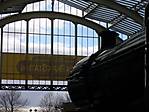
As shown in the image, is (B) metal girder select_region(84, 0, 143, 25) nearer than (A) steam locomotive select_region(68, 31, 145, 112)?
No

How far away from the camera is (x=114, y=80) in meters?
6.68

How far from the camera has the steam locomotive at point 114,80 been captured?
5.84 m

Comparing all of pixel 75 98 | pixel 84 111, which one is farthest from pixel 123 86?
pixel 75 98

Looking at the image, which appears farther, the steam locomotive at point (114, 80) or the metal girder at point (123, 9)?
the metal girder at point (123, 9)

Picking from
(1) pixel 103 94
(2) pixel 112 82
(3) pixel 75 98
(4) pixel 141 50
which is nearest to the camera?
(4) pixel 141 50

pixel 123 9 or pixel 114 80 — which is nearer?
pixel 114 80

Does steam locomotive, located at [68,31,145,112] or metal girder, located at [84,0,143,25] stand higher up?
metal girder, located at [84,0,143,25]

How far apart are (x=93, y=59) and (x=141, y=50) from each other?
3.03m

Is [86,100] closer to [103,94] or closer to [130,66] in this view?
[103,94]

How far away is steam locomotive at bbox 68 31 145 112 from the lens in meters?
5.84

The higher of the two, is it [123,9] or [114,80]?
[123,9]

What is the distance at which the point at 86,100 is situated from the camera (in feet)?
Answer: 28.3

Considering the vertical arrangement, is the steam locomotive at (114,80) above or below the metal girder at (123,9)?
below

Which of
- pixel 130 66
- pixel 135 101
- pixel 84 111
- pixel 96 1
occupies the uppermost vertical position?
pixel 96 1
